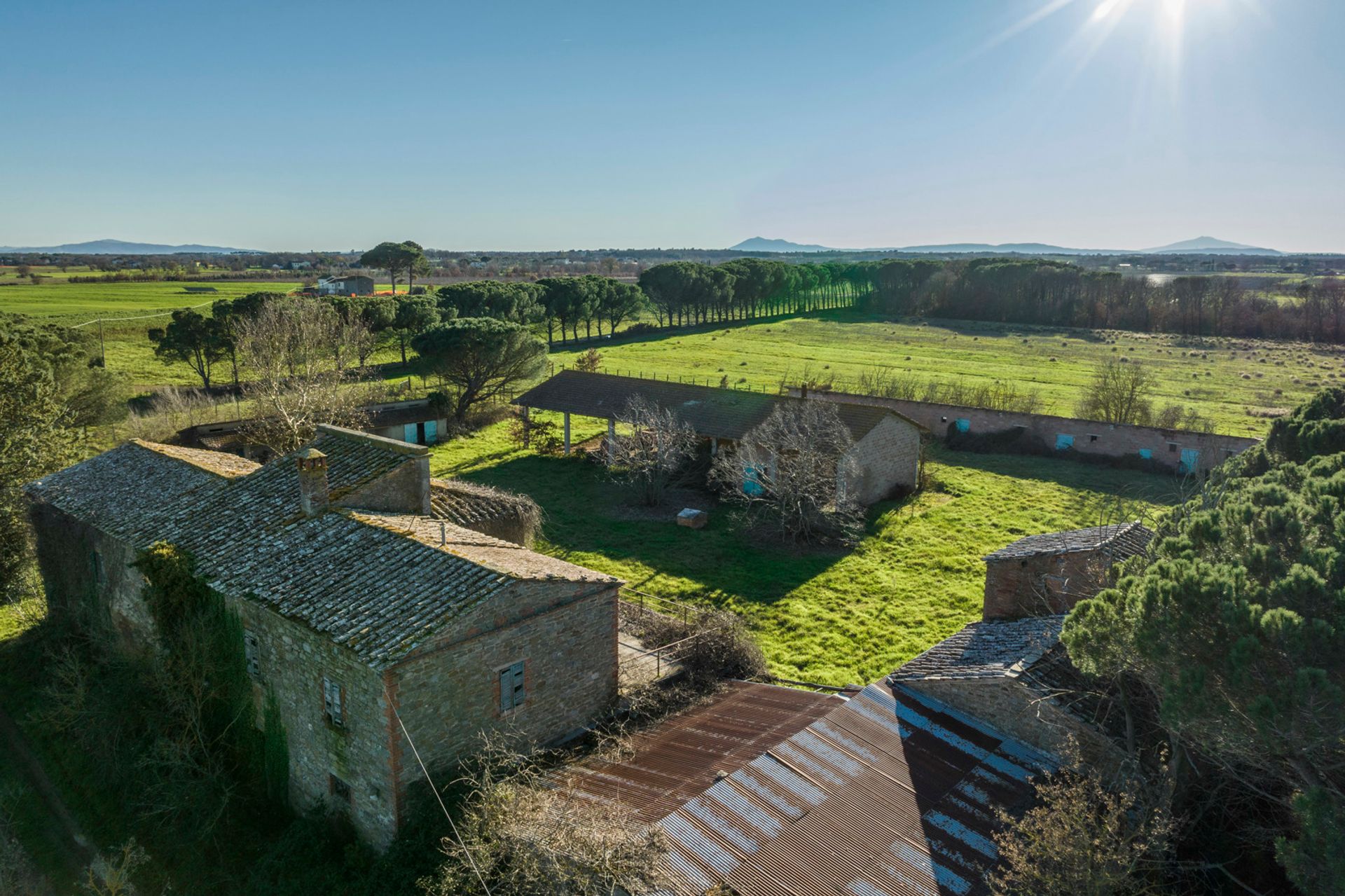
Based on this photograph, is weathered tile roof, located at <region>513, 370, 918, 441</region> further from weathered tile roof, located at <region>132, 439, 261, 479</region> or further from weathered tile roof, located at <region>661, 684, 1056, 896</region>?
weathered tile roof, located at <region>661, 684, 1056, 896</region>

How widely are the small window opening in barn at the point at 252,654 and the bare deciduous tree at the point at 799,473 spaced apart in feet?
53.3

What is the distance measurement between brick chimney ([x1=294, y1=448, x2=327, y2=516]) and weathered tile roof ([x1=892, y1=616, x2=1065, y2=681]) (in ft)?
35.4

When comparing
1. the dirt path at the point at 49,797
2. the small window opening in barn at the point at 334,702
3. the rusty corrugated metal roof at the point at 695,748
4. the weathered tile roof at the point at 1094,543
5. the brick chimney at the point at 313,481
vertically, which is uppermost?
the brick chimney at the point at 313,481

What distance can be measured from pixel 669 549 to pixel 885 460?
33.9 feet

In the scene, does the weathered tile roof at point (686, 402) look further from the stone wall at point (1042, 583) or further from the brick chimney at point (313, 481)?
the brick chimney at point (313, 481)

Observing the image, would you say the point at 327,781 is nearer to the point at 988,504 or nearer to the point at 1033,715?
the point at 1033,715

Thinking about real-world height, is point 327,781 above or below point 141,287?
below

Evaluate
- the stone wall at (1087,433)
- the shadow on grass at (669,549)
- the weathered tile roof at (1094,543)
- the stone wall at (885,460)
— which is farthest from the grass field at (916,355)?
the weathered tile roof at (1094,543)

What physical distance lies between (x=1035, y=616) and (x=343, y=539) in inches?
495

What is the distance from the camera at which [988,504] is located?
3127cm

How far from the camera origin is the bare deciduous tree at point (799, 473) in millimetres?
26281

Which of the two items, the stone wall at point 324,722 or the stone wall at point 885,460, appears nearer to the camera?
the stone wall at point 324,722

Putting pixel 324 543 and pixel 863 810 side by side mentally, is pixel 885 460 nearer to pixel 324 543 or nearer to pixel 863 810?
pixel 863 810

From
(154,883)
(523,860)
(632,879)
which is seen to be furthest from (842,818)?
(154,883)
